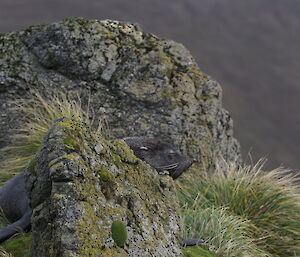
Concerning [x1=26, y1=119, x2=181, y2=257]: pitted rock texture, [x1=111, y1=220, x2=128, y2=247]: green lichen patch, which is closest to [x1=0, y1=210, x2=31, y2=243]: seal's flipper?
[x1=26, y1=119, x2=181, y2=257]: pitted rock texture

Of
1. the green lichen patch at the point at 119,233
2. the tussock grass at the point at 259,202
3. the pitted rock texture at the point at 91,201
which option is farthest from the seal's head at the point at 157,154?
the green lichen patch at the point at 119,233

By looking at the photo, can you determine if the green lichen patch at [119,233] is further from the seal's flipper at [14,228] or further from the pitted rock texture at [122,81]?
the pitted rock texture at [122,81]

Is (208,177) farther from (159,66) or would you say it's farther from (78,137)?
(78,137)

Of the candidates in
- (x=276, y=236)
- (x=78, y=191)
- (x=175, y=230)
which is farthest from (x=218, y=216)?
(x=78, y=191)

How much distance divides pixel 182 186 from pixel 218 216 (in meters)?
1.30

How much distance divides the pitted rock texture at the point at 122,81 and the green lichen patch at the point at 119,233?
482 cm

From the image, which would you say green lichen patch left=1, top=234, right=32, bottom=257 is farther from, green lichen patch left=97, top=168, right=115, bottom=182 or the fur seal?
green lichen patch left=97, top=168, right=115, bottom=182

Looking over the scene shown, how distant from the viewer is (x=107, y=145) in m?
4.32

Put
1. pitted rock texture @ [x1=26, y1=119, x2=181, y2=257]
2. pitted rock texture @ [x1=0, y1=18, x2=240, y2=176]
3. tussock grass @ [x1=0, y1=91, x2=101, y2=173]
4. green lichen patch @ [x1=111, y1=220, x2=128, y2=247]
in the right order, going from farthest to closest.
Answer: pitted rock texture @ [x1=0, y1=18, x2=240, y2=176], tussock grass @ [x1=0, y1=91, x2=101, y2=173], green lichen patch @ [x1=111, y1=220, x2=128, y2=247], pitted rock texture @ [x1=26, y1=119, x2=181, y2=257]

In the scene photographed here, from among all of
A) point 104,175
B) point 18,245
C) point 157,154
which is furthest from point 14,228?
point 157,154

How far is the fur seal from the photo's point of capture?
4949mm

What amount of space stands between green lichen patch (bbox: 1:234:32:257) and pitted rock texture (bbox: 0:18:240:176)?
3.87 meters

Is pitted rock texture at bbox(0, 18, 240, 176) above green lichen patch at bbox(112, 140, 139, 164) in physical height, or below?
above

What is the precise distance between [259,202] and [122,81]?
320cm
